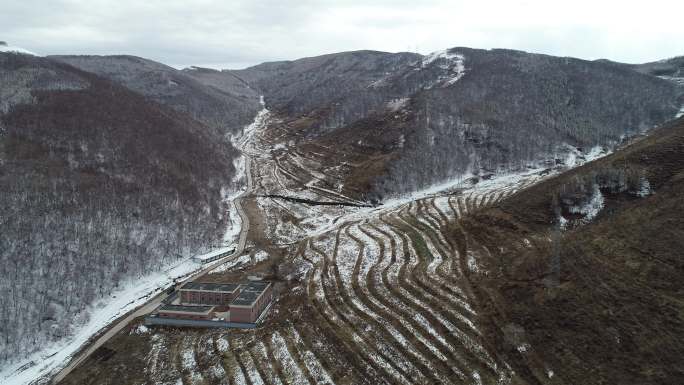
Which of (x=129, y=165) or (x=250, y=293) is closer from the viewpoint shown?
(x=250, y=293)

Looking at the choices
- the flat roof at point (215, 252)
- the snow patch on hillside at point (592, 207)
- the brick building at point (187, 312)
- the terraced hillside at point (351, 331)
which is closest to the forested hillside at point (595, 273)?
the snow patch on hillside at point (592, 207)

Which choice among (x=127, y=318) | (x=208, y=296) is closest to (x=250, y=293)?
(x=208, y=296)

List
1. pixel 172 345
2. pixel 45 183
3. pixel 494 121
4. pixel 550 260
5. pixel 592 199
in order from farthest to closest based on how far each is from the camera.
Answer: pixel 494 121, pixel 45 183, pixel 592 199, pixel 550 260, pixel 172 345

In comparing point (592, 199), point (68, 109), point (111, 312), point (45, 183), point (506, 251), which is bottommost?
point (111, 312)

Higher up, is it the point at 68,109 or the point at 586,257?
the point at 68,109

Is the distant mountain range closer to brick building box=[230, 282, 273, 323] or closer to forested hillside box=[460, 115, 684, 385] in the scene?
brick building box=[230, 282, 273, 323]

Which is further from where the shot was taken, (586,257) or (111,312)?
(111,312)

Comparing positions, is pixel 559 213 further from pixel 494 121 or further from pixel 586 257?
pixel 494 121

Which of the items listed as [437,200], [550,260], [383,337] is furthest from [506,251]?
[437,200]

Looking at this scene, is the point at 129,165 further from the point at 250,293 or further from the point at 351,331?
the point at 351,331
